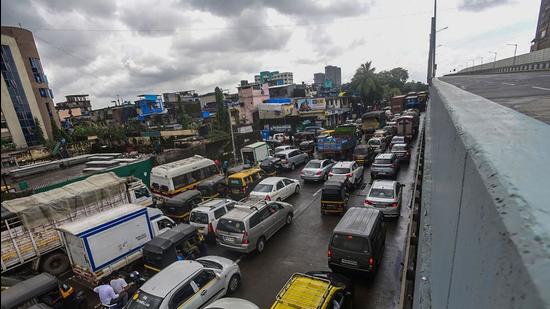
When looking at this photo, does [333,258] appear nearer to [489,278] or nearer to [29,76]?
[489,278]

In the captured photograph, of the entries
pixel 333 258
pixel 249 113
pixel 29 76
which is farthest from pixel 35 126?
pixel 333 258

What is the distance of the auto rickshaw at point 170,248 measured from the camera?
9609mm

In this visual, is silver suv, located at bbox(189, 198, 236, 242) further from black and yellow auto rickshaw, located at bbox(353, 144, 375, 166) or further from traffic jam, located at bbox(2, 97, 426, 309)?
black and yellow auto rickshaw, located at bbox(353, 144, 375, 166)

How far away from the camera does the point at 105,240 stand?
10.1m

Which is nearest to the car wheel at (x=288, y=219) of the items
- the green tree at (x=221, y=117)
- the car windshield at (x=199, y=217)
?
the car windshield at (x=199, y=217)

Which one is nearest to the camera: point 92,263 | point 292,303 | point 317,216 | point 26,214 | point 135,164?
point 292,303

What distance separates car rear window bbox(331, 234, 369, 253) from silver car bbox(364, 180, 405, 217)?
3932 mm

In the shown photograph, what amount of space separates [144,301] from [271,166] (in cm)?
1440

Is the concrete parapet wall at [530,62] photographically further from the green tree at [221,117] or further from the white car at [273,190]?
the green tree at [221,117]

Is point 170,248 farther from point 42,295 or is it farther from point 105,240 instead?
point 42,295

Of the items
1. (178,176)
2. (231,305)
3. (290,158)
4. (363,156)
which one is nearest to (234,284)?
(231,305)

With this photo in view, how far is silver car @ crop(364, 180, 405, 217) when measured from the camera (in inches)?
475

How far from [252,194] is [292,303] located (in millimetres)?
8567

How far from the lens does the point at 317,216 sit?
1389 cm
